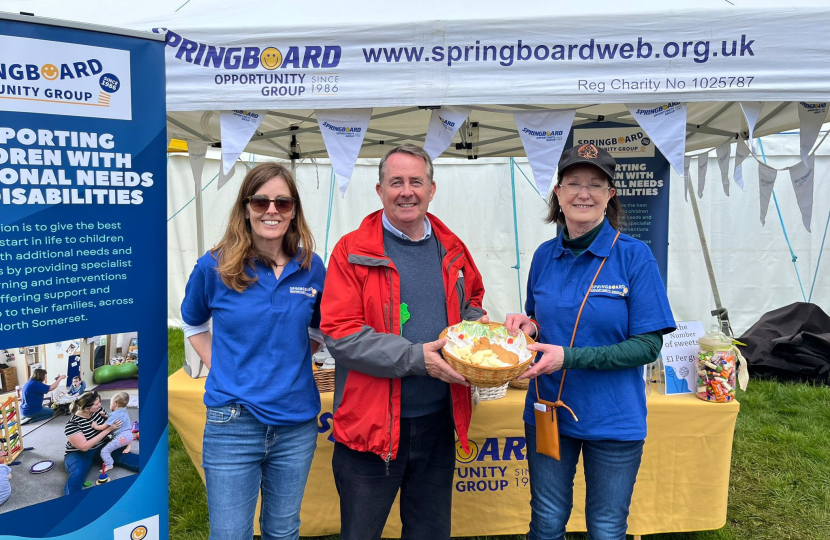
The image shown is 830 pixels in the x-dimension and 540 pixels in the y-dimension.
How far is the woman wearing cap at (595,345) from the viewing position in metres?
1.74

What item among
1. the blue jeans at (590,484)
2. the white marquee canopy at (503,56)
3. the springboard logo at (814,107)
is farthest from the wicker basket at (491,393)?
the springboard logo at (814,107)

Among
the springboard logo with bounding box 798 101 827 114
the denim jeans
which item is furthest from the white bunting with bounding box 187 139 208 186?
the springboard logo with bounding box 798 101 827 114

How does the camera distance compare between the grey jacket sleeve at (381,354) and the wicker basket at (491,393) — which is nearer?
the grey jacket sleeve at (381,354)

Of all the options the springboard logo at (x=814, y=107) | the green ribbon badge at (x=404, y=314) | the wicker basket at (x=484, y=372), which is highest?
the springboard logo at (x=814, y=107)

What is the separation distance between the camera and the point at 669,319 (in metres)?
1.74

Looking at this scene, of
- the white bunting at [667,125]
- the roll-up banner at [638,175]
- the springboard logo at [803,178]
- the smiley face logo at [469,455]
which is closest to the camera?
the white bunting at [667,125]

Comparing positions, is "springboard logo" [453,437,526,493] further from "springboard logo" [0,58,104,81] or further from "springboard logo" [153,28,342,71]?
"springboard logo" [0,58,104,81]

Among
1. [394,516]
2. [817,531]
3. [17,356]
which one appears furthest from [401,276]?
[817,531]

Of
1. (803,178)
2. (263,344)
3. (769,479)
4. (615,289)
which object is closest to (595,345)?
(615,289)

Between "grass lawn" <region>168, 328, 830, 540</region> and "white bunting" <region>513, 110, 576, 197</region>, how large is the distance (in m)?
1.91

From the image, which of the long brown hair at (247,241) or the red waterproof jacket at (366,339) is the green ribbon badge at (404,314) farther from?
the long brown hair at (247,241)

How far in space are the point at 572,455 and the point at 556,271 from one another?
633mm

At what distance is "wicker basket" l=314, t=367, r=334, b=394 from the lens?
275 centimetres

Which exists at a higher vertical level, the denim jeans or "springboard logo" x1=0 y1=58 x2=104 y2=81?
"springboard logo" x1=0 y1=58 x2=104 y2=81
